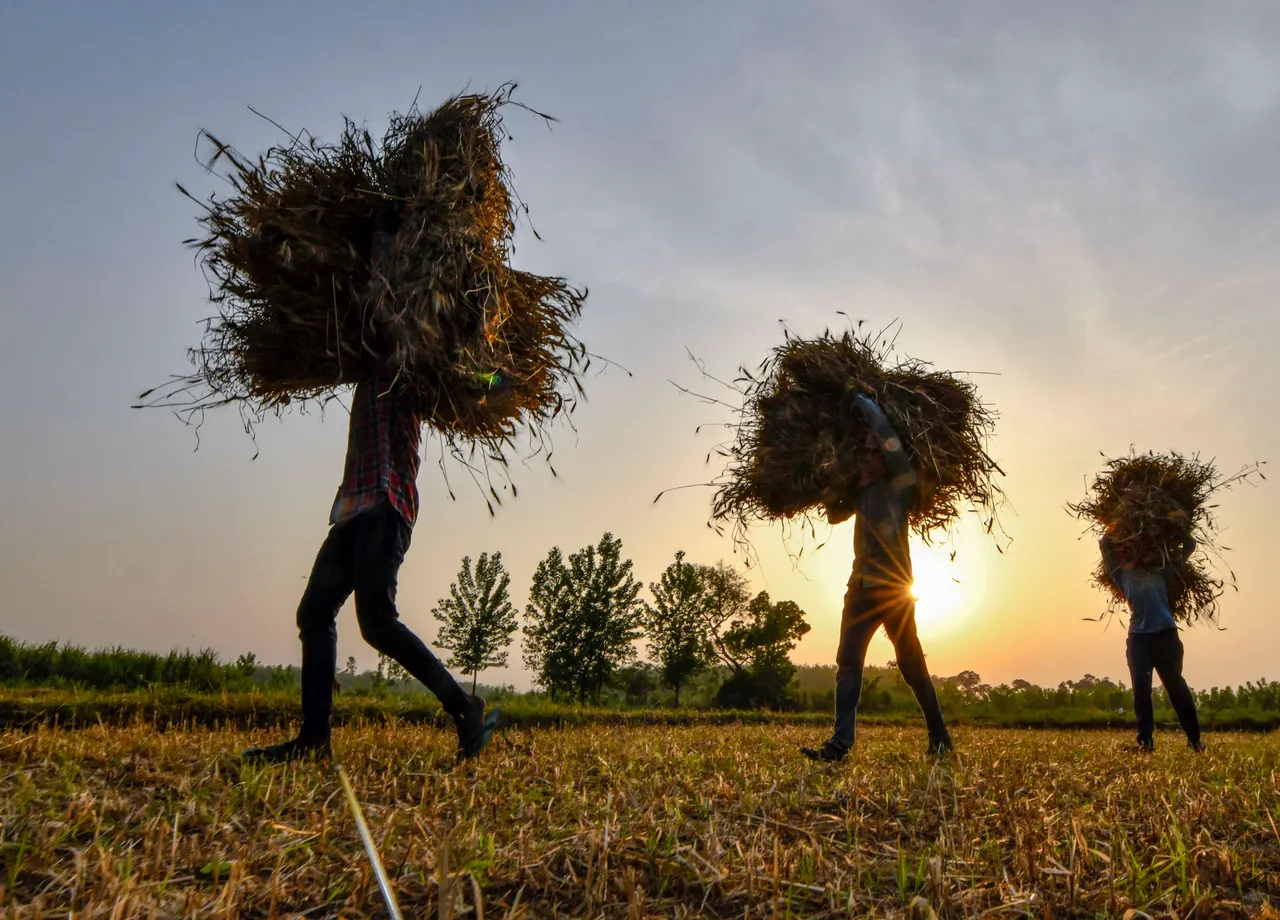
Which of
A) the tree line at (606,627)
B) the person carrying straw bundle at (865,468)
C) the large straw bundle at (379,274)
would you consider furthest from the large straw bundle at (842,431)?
the tree line at (606,627)

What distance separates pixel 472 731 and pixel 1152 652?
5858 millimetres

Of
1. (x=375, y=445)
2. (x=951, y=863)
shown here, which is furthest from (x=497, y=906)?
(x=375, y=445)

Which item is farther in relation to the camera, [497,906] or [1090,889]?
[1090,889]

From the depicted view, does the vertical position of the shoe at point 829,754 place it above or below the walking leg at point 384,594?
below

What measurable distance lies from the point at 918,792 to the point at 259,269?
3.99 metres

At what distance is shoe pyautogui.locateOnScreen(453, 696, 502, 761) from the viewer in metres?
3.86

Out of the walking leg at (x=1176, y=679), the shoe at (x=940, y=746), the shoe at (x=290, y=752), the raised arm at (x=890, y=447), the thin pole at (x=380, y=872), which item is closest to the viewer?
the thin pole at (x=380, y=872)

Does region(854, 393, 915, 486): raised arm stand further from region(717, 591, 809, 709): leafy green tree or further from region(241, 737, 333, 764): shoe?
region(717, 591, 809, 709): leafy green tree

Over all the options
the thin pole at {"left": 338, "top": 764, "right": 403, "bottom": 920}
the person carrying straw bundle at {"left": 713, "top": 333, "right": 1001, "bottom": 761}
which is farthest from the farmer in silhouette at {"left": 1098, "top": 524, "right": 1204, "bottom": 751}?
the thin pole at {"left": 338, "top": 764, "right": 403, "bottom": 920}

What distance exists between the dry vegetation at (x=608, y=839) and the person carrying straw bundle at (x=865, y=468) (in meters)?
1.16

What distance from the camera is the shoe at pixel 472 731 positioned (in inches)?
152

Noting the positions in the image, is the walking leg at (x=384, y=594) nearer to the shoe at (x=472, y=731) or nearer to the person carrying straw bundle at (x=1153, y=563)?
the shoe at (x=472, y=731)

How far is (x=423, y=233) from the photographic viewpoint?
4.10m

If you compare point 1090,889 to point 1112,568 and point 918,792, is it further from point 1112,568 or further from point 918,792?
point 1112,568
